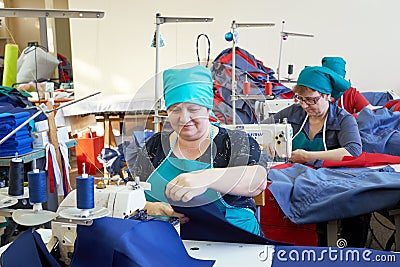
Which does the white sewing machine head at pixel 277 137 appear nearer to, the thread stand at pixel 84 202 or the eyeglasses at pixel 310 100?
the eyeglasses at pixel 310 100

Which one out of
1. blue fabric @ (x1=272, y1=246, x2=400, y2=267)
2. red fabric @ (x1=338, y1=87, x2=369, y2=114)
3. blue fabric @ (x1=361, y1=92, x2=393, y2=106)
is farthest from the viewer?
blue fabric @ (x1=361, y1=92, x2=393, y2=106)

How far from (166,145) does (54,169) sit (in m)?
1.47

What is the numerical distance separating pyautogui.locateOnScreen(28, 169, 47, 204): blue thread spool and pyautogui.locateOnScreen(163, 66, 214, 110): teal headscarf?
0.36 m

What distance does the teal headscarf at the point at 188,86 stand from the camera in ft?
3.60

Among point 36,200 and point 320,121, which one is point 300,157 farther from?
point 36,200

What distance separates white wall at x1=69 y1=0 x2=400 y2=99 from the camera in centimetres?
451

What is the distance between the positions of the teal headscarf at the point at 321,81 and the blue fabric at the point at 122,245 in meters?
1.47

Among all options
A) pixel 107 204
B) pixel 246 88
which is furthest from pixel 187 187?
pixel 246 88

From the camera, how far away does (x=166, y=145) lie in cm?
124

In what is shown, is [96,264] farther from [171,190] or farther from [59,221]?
[171,190]

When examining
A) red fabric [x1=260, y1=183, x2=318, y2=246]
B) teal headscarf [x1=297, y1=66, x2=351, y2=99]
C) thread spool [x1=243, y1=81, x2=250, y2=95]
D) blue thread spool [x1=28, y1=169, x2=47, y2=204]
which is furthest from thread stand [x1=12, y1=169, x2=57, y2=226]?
teal headscarf [x1=297, y1=66, x2=351, y2=99]

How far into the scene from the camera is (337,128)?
7.54ft

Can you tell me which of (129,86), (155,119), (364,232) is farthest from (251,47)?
(155,119)

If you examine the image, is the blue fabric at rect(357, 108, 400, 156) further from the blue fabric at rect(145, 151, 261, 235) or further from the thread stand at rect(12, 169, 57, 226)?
the thread stand at rect(12, 169, 57, 226)
